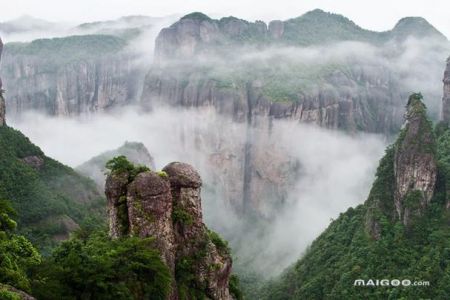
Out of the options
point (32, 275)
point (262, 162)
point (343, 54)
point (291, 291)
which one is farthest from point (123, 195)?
point (343, 54)

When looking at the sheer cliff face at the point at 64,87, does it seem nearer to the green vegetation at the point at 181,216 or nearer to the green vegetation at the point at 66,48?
the green vegetation at the point at 66,48

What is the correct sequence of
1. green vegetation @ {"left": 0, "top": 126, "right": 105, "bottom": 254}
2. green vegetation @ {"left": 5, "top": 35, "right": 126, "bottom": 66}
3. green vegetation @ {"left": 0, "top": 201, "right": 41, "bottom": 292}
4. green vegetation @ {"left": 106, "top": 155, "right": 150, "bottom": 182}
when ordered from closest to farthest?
1. green vegetation @ {"left": 0, "top": 201, "right": 41, "bottom": 292}
2. green vegetation @ {"left": 106, "top": 155, "right": 150, "bottom": 182}
3. green vegetation @ {"left": 0, "top": 126, "right": 105, "bottom": 254}
4. green vegetation @ {"left": 5, "top": 35, "right": 126, "bottom": 66}

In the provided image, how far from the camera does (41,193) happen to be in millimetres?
74938

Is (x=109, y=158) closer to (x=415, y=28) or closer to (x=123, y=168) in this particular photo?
(x=123, y=168)

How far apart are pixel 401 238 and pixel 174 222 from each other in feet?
135

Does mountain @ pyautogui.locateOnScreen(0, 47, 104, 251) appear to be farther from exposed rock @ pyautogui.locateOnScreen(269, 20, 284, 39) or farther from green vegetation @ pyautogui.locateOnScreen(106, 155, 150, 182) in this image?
exposed rock @ pyautogui.locateOnScreen(269, 20, 284, 39)

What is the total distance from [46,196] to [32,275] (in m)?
50.8

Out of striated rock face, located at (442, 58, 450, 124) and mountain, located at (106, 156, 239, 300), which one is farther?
striated rock face, located at (442, 58, 450, 124)

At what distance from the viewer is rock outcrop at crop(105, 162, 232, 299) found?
1202 inches

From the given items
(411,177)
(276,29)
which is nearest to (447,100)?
(411,177)

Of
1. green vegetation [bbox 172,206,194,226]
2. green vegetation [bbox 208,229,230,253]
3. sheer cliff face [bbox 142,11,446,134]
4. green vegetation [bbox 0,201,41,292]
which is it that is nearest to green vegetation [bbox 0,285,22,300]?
green vegetation [bbox 0,201,41,292]

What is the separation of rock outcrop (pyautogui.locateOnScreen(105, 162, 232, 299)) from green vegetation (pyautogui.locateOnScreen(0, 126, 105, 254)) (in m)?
31.8

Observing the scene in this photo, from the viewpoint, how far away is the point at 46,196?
75.0 meters

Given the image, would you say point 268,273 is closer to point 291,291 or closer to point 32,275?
point 291,291
